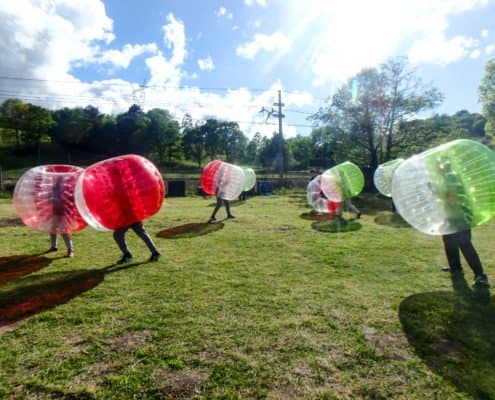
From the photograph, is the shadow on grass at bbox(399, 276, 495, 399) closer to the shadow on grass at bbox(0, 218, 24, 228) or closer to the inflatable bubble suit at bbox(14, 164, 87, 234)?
the inflatable bubble suit at bbox(14, 164, 87, 234)

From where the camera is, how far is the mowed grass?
7.68ft

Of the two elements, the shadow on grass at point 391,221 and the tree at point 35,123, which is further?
the tree at point 35,123

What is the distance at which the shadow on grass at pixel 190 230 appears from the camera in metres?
7.90

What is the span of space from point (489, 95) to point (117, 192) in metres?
26.3

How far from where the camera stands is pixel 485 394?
2.20 metres

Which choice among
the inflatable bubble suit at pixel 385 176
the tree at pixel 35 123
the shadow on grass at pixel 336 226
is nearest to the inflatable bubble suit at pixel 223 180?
the shadow on grass at pixel 336 226

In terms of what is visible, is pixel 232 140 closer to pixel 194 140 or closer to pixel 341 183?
pixel 194 140

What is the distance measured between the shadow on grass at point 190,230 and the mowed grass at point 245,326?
1802 mm

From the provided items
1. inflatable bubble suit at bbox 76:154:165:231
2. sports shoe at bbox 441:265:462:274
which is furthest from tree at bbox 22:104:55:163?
sports shoe at bbox 441:265:462:274

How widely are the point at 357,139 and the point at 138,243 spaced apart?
67.4ft

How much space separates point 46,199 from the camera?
500cm

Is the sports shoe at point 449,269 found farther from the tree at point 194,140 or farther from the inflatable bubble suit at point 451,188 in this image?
the tree at point 194,140

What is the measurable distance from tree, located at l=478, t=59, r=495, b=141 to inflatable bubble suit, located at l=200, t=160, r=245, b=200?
2101cm

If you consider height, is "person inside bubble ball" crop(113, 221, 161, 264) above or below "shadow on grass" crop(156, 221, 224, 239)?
above
